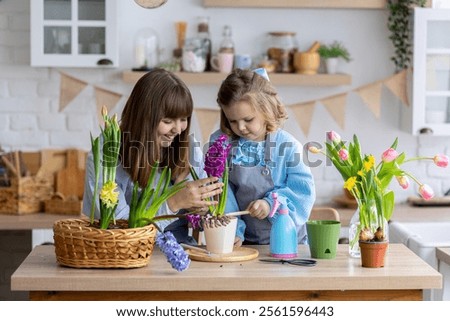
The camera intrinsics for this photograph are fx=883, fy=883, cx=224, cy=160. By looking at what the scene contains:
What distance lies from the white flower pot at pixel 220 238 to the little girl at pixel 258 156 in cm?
25

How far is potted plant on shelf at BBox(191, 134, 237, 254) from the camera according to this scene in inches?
109

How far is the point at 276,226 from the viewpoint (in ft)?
9.45

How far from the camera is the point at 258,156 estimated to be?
3201 mm

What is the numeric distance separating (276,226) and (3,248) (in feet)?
7.65

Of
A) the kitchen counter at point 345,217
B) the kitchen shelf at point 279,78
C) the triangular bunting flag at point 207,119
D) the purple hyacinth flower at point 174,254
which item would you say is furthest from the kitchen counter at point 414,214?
the purple hyacinth flower at point 174,254

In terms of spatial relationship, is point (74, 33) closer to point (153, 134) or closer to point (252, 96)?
point (153, 134)

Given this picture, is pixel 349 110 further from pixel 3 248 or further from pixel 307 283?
pixel 307 283

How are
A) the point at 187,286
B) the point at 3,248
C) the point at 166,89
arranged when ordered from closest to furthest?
1. the point at 187,286
2. the point at 166,89
3. the point at 3,248

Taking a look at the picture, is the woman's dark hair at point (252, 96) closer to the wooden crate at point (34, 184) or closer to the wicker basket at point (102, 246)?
the wicker basket at point (102, 246)

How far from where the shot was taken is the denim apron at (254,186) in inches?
126

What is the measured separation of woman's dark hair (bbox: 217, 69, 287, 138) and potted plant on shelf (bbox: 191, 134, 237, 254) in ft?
0.99

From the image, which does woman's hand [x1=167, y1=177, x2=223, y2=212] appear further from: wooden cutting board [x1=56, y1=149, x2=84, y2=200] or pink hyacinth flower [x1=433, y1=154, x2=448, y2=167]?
wooden cutting board [x1=56, y1=149, x2=84, y2=200]

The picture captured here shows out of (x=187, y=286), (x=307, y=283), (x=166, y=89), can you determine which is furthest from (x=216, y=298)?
(x=166, y=89)

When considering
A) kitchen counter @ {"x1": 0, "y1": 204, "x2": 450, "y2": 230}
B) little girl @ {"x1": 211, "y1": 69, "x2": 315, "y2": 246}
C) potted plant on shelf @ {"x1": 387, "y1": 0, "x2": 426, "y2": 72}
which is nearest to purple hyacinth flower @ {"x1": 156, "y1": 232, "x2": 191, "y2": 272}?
little girl @ {"x1": 211, "y1": 69, "x2": 315, "y2": 246}
